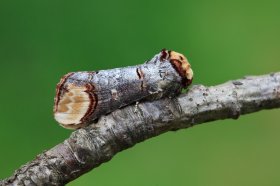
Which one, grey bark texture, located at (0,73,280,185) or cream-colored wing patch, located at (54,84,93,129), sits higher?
cream-colored wing patch, located at (54,84,93,129)

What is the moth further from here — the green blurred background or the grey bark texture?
the green blurred background

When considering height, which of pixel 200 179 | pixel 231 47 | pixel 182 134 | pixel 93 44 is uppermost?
pixel 93 44

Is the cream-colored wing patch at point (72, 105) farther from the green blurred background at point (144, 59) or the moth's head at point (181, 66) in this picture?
the green blurred background at point (144, 59)

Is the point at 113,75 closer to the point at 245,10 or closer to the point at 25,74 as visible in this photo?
the point at 25,74

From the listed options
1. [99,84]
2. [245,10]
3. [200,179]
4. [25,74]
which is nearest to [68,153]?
[99,84]

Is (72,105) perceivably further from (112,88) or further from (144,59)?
(144,59)

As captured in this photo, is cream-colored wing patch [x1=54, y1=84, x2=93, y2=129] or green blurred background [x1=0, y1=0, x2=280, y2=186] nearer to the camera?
cream-colored wing patch [x1=54, y1=84, x2=93, y2=129]

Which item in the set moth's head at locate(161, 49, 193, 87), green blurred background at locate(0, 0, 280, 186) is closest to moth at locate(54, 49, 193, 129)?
moth's head at locate(161, 49, 193, 87)
